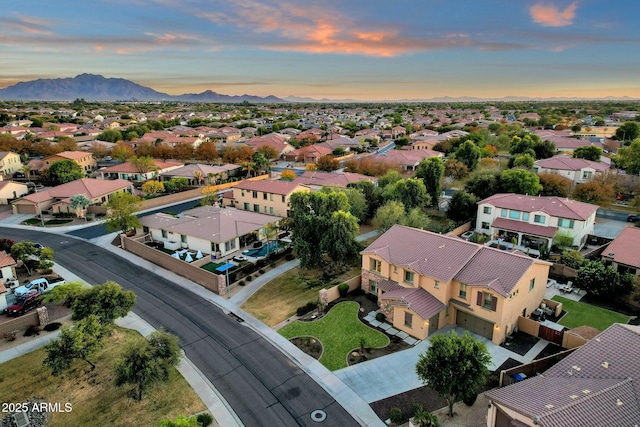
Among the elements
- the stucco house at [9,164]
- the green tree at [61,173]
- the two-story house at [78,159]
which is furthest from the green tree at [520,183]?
the stucco house at [9,164]

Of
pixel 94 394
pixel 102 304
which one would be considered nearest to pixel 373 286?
pixel 102 304

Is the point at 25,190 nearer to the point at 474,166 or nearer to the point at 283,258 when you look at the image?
the point at 283,258

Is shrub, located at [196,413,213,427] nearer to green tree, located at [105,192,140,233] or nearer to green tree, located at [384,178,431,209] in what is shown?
green tree, located at [105,192,140,233]

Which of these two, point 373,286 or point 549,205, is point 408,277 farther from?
point 549,205

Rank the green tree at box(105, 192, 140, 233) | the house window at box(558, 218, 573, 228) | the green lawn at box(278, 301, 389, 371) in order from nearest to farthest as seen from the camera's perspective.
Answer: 1. the green lawn at box(278, 301, 389, 371)
2. the house window at box(558, 218, 573, 228)
3. the green tree at box(105, 192, 140, 233)

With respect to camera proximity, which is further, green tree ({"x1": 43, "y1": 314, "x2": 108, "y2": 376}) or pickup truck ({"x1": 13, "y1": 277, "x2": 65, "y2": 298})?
pickup truck ({"x1": 13, "y1": 277, "x2": 65, "y2": 298})

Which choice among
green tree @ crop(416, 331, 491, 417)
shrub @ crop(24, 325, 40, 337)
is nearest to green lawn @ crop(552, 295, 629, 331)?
green tree @ crop(416, 331, 491, 417)
